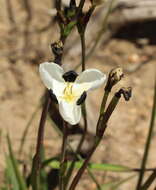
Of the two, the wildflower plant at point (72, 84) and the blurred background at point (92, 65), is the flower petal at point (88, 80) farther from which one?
the blurred background at point (92, 65)

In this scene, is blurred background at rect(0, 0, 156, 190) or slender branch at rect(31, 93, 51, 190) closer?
slender branch at rect(31, 93, 51, 190)

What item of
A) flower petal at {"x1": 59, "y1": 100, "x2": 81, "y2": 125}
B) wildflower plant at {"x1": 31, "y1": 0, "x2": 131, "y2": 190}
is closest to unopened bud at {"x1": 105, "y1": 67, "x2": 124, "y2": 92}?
wildflower plant at {"x1": 31, "y1": 0, "x2": 131, "y2": 190}

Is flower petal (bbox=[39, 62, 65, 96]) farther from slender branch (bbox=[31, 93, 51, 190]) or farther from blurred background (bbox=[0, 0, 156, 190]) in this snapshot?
blurred background (bbox=[0, 0, 156, 190])

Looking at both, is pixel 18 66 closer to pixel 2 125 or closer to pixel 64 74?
pixel 2 125

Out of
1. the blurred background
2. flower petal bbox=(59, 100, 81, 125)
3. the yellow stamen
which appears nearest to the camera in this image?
flower petal bbox=(59, 100, 81, 125)

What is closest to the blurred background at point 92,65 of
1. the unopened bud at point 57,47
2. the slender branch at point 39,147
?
the slender branch at point 39,147

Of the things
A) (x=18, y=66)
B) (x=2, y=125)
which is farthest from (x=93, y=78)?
(x=18, y=66)
